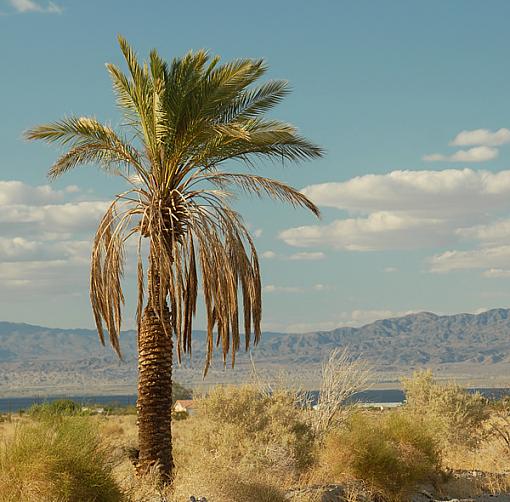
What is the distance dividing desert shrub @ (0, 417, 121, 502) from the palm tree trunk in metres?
5.26

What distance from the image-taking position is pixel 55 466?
11.6 meters

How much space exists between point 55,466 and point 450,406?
1070 inches

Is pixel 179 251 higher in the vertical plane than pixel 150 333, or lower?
higher

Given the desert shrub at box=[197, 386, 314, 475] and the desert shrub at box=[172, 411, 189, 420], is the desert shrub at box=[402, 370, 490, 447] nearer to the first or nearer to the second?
the desert shrub at box=[197, 386, 314, 475]

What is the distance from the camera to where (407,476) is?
20.6 m

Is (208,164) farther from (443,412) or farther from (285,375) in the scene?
(443,412)

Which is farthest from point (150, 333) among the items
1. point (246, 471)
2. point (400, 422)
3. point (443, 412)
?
point (443, 412)

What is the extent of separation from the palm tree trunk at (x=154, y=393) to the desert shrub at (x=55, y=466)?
5.26 m

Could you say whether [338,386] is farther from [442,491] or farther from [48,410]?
[48,410]

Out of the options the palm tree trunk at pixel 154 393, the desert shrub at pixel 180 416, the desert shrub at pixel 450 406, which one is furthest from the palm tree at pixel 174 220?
the desert shrub at pixel 180 416

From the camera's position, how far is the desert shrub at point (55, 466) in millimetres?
11422

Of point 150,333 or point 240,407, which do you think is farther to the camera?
point 240,407

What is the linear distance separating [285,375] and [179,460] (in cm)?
490

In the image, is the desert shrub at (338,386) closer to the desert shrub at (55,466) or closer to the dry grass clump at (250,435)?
the dry grass clump at (250,435)
